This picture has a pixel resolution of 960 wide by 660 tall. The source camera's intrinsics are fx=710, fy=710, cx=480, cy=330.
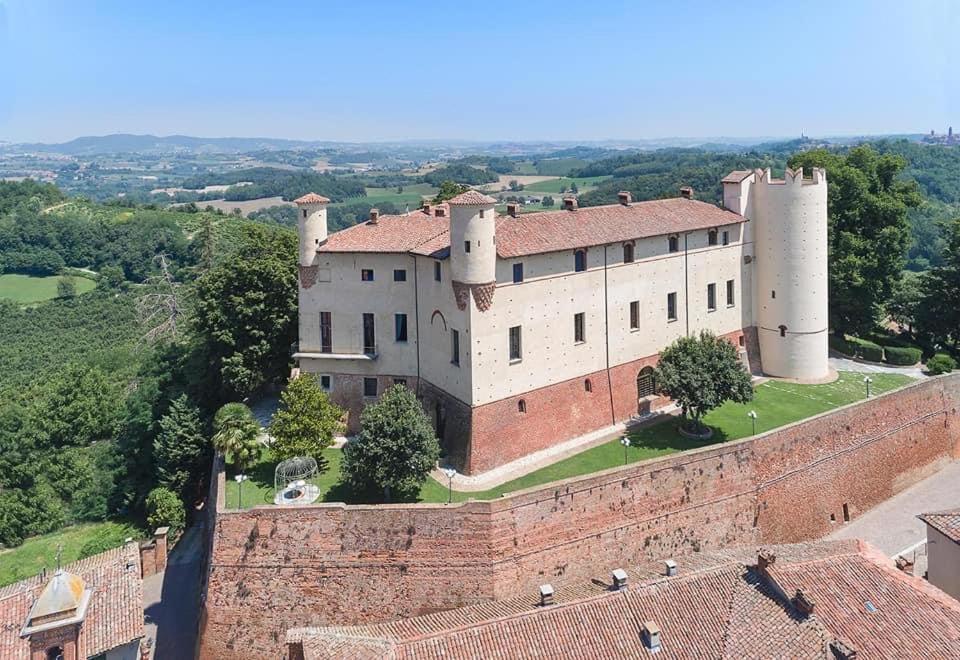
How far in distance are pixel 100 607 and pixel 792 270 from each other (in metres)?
32.6

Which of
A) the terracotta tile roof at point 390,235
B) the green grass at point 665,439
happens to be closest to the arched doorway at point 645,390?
the green grass at point 665,439

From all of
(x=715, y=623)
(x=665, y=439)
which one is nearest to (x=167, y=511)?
(x=665, y=439)

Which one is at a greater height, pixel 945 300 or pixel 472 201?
pixel 472 201

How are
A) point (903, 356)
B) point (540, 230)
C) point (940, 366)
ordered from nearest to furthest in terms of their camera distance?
point (540, 230) → point (940, 366) → point (903, 356)

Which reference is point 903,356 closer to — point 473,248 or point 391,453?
point 473,248

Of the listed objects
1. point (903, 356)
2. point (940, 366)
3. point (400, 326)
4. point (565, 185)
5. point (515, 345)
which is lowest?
point (940, 366)

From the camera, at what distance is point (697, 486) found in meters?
25.8

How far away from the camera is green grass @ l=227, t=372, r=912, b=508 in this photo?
83.9 feet

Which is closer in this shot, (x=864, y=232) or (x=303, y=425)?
(x=303, y=425)

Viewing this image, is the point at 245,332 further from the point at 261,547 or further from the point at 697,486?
the point at 697,486

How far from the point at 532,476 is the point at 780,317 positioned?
17370mm

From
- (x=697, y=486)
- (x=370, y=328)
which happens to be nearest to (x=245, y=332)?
(x=370, y=328)

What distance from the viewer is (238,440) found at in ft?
86.9

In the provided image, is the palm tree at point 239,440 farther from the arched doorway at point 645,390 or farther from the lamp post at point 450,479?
the arched doorway at point 645,390
